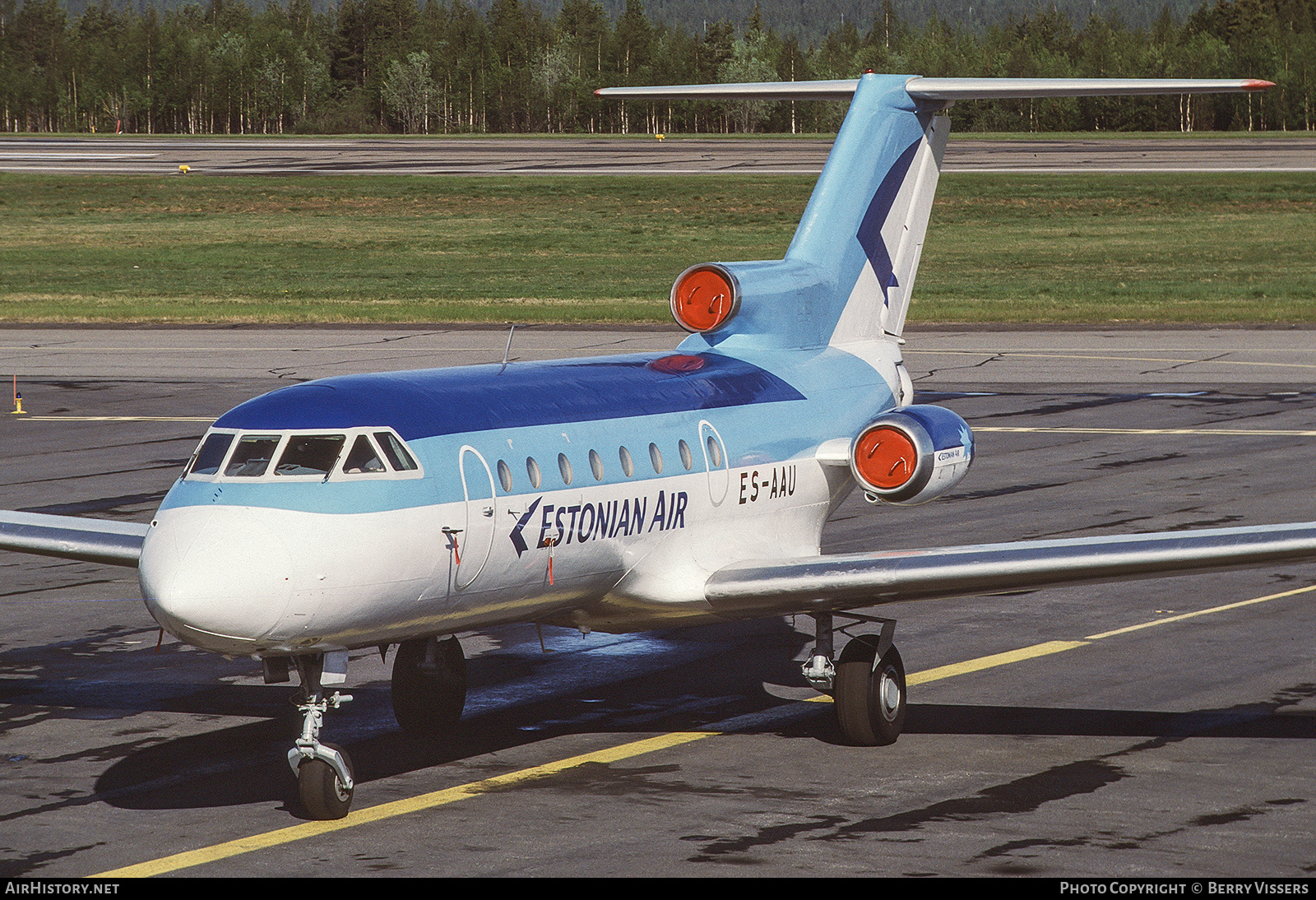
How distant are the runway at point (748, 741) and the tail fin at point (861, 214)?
11.8 feet

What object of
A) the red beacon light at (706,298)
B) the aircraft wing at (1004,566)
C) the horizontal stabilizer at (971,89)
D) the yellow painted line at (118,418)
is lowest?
the yellow painted line at (118,418)

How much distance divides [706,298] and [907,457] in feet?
10.7

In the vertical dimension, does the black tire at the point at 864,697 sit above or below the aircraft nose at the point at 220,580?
below

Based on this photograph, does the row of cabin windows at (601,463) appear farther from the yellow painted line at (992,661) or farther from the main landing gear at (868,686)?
the yellow painted line at (992,661)

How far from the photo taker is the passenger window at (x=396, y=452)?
13070mm

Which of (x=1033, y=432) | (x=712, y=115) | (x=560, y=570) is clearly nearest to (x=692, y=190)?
(x=1033, y=432)

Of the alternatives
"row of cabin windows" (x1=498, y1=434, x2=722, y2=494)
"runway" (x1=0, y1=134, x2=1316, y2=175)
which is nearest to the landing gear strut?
"row of cabin windows" (x1=498, y1=434, x2=722, y2=494)

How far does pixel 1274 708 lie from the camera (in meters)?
16.5

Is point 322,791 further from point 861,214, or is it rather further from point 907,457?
point 861,214

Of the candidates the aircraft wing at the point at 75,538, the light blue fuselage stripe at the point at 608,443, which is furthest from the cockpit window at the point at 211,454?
the aircraft wing at the point at 75,538

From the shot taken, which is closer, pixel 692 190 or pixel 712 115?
pixel 692 190

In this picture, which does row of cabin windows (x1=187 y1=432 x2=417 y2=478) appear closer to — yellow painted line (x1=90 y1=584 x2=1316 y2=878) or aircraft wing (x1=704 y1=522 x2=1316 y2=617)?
yellow painted line (x1=90 y1=584 x2=1316 y2=878)
